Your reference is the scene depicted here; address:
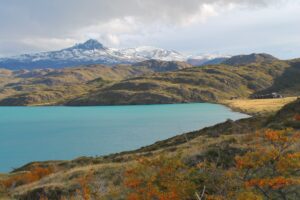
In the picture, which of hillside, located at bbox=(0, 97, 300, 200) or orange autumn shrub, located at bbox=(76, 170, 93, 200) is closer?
hillside, located at bbox=(0, 97, 300, 200)

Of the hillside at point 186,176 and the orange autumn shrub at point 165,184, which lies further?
the hillside at point 186,176

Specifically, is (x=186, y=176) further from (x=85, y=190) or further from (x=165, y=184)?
(x=85, y=190)

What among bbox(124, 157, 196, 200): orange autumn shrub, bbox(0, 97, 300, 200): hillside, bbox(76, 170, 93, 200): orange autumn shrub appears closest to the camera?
bbox(124, 157, 196, 200): orange autumn shrub

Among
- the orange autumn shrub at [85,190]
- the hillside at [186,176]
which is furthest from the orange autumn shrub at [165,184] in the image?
the orange autumn shrub at [85,190]

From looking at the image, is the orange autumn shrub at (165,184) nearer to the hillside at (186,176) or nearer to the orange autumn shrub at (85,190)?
the hillside at (186,176)

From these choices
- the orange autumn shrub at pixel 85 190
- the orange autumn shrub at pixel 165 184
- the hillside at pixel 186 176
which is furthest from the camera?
the orange autumn shrub at pixel 85 190

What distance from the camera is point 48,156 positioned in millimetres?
95688

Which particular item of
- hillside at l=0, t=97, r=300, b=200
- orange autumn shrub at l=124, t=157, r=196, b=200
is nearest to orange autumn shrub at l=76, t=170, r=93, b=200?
hillside at l=0, t=97, r=300, b=200

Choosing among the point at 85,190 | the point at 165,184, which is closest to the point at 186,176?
the point at 165,184

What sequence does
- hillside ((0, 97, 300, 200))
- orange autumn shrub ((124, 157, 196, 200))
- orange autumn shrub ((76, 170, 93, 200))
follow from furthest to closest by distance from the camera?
orange autumn shrub ((76, 170, 93, 200)) → hillside ((0, 97, 300, 200)) → orange autumn shrub ((124, 157, 196, 200))

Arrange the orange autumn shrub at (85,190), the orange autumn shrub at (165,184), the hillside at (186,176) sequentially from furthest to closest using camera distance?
1. the orange autumn shrub at (85,190)
2. the hillside at (186,176)
3. the orange autumn shrub at (165,184)

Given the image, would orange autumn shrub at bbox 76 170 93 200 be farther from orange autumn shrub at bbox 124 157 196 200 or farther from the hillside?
orange autumn shrub at bbox 124 157 196 200

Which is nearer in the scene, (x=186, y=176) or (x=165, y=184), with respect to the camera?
(x=165, y=184)

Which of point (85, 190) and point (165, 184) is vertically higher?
point (165, 184)
